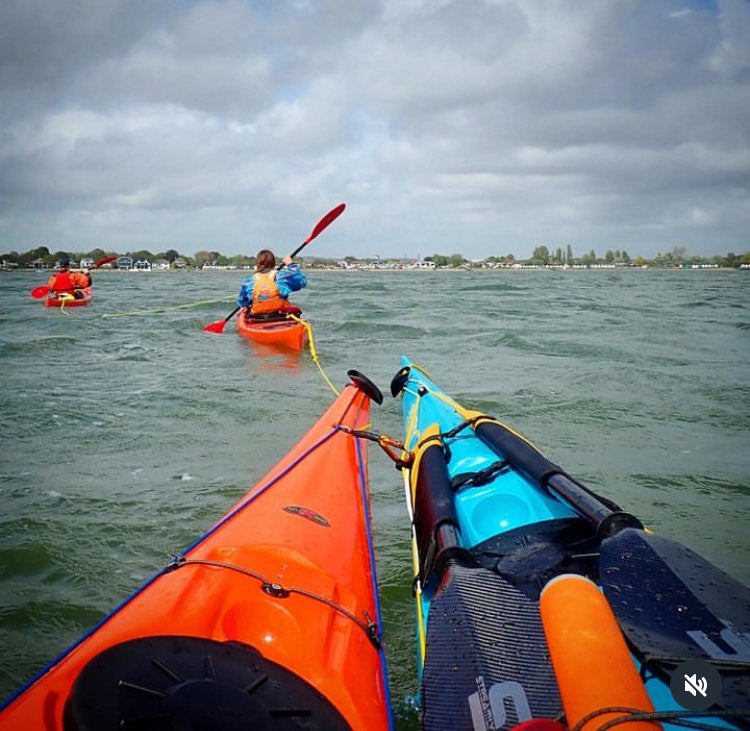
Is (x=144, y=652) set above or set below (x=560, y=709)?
above

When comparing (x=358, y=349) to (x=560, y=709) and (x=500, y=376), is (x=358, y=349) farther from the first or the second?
(x=560, y=709)

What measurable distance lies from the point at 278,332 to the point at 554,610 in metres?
7.90

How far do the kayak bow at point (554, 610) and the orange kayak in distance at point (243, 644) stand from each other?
0.86 ft

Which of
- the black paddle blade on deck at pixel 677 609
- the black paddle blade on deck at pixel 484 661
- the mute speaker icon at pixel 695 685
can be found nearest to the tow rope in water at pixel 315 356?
the black paddle blade on deck at pixel 484 661

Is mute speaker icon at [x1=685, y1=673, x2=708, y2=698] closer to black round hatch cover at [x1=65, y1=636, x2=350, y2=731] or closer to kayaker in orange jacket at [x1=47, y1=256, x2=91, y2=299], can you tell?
black round hatch cover at [x1=65, y1=636, x2=350, y2=731]

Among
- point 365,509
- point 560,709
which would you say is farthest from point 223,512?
point 560,709

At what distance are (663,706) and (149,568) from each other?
2.41m

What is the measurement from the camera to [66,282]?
15.0 meters

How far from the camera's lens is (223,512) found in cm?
336

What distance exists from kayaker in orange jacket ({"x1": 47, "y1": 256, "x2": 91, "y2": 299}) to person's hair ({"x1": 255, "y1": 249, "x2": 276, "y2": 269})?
8364mm

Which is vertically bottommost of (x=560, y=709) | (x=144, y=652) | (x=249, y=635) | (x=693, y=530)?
(x=693, y=530)

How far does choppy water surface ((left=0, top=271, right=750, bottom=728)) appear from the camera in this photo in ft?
9.05

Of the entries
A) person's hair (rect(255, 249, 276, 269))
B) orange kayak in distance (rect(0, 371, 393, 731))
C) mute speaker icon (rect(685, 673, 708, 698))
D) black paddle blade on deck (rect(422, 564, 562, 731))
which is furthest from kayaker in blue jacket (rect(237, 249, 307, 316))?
mute speaker icon (rect(685, 673, 708, 698))

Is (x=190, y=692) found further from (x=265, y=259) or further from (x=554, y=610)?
(x=265, y=259)
